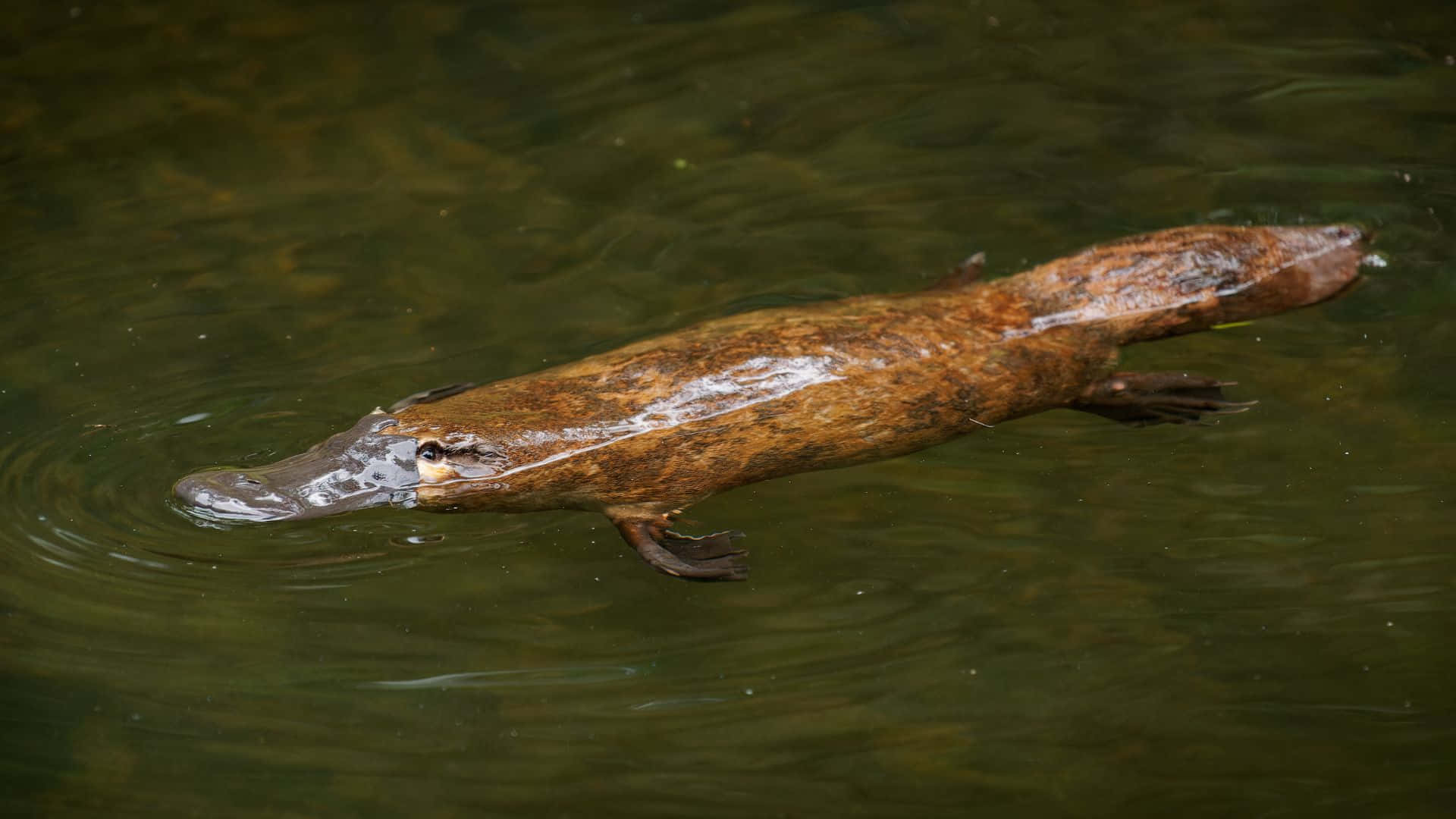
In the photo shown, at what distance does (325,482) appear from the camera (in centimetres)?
372

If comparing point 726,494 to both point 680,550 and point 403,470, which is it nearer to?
point 680,550

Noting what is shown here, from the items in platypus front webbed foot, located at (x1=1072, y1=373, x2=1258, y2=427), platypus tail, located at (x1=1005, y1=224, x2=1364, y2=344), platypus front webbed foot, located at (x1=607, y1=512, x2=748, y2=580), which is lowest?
platypus front webbed foot, located at (x1=607, y1=512, x2=748, y2=580)

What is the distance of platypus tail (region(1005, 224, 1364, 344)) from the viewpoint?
415 cm

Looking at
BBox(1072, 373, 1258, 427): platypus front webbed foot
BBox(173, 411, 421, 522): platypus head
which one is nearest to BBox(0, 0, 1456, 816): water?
BBox(1072, 373, 1258, 427): platypus front webbed foot

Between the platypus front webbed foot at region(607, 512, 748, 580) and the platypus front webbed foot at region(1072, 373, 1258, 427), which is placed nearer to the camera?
the platypus front webbed foot at region(607, 512, 748, 580)

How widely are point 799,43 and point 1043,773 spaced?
3709mm

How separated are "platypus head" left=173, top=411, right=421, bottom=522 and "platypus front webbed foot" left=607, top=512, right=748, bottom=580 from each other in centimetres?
63

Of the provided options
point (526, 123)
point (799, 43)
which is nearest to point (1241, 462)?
point (799, 43)

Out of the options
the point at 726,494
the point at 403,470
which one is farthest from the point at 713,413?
the point at 403,470

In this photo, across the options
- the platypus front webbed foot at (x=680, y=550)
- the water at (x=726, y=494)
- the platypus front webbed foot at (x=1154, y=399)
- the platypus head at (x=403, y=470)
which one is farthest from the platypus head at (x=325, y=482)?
the platypus front webbed foot at (x=1154, y=399)

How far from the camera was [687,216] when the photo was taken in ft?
17.3

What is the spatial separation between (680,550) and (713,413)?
408 mm

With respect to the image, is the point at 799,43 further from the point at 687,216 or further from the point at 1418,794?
the point at 1418,794

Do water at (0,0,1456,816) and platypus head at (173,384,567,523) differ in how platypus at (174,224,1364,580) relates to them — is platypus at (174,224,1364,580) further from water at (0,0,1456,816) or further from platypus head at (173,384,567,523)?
water at (0,0,1456,816)
